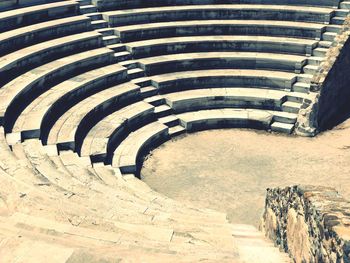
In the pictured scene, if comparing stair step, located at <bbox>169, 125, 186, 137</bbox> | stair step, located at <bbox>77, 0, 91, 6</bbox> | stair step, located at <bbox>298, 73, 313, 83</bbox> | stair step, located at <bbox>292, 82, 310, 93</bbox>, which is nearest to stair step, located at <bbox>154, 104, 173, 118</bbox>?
stair step, located at <bbox>169, 125, 186, 137</bbox>

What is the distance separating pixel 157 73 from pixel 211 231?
10.4 meters

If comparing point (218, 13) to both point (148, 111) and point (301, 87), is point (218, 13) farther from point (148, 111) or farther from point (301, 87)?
point (148, 111)

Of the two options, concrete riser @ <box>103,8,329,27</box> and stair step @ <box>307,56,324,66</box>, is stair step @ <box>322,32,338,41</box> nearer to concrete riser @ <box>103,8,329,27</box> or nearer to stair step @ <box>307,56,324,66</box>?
concrete riser @ <box>103,8,329,27</box>

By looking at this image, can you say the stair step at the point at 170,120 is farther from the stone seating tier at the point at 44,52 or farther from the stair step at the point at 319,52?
the stair step at the point at 319,52

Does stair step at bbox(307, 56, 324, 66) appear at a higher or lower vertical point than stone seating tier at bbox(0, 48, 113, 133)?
lower

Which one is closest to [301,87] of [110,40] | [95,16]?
[110,40]

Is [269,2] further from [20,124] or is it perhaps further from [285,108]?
[20,124]

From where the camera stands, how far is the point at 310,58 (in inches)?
689

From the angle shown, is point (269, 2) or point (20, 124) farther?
point (269, 2)

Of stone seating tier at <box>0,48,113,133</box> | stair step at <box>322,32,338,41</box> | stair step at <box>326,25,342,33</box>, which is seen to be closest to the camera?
stone seating tier at <box>0,48,113,133</box>

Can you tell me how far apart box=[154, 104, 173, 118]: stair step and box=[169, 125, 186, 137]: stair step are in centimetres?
58

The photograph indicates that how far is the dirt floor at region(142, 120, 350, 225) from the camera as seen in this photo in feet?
41.7

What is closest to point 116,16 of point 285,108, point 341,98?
point 285,108

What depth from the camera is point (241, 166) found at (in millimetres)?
14156
